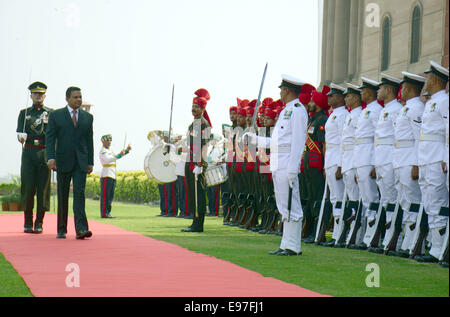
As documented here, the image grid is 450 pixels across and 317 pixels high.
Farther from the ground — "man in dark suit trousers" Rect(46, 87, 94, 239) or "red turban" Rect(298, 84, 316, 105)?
"red turban" Rect(298, 84, 316, 105)

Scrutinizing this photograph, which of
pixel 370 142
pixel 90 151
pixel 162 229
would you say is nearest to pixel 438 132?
pixel 370 142

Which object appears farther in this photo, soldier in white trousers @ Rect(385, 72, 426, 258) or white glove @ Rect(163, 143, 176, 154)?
white glove @ Rect(163, 143, 176, 154)

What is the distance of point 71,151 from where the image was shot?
493 inches

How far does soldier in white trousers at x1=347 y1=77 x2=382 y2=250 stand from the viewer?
11.7 m

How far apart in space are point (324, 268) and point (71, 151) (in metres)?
5.14

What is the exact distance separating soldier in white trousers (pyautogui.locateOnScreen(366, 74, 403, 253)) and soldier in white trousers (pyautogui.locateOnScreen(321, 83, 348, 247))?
1.00 m

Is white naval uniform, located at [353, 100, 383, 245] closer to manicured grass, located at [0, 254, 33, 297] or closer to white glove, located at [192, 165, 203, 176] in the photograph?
white glove, located at [192, 165, 203, 176]

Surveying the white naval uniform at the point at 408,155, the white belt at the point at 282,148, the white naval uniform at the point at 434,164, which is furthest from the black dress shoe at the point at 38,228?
the white naval uniform at the point at 434,164

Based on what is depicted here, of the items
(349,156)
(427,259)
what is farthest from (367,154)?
(427,259)

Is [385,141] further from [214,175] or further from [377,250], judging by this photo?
[214,175]

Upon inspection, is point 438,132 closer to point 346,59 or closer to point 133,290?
point 133,290

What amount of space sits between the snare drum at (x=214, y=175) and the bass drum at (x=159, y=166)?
5.40m

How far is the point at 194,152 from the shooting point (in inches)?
578

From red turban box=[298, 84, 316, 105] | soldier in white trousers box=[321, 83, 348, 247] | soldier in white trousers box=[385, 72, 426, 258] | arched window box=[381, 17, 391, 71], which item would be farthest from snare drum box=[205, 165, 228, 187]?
arched window box=[381, 17, 391, 71]
